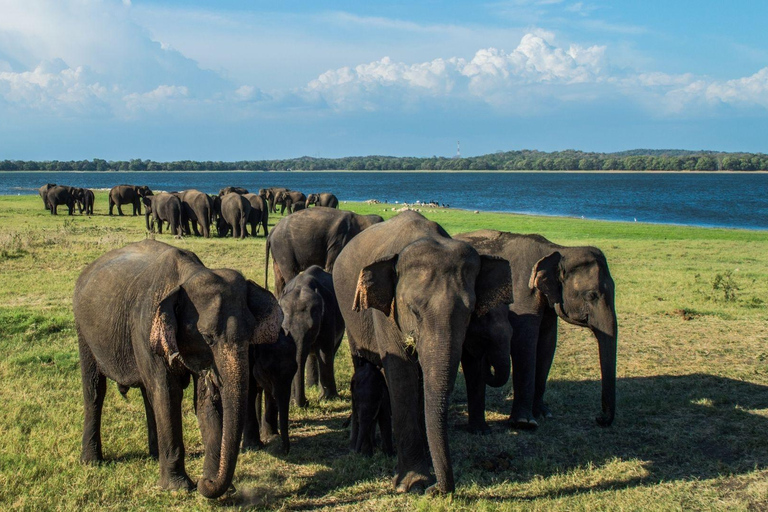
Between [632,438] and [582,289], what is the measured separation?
1782mm

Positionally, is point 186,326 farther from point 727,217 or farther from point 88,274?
point 727,217

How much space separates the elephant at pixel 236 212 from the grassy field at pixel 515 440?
1577 cm

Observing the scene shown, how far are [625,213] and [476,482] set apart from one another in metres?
58.2

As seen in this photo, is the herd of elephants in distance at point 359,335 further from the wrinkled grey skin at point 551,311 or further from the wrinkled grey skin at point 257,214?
the wrinkled grey skin at point 257,214

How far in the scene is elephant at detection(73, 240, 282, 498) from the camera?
5668 mm

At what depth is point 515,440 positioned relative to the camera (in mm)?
8195

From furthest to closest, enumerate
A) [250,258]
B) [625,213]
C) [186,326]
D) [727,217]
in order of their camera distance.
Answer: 1. [625,213]
2. [727,217]
3. [250,258]
4. [186,326]

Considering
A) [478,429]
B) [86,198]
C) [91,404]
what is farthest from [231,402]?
[86,198]

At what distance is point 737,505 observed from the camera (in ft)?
21.0

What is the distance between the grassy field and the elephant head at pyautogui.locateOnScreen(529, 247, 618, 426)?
1.15 m

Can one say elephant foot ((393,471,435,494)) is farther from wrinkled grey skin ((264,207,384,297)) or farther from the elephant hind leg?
wrinkled grey skin ((264,207,384,297))

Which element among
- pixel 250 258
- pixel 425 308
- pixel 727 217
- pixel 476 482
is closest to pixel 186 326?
pixel 425 308

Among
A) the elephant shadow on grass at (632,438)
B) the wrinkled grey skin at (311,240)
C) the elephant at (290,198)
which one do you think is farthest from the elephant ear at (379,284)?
the elephant at (290,198)

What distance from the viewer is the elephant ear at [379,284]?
253 inches
